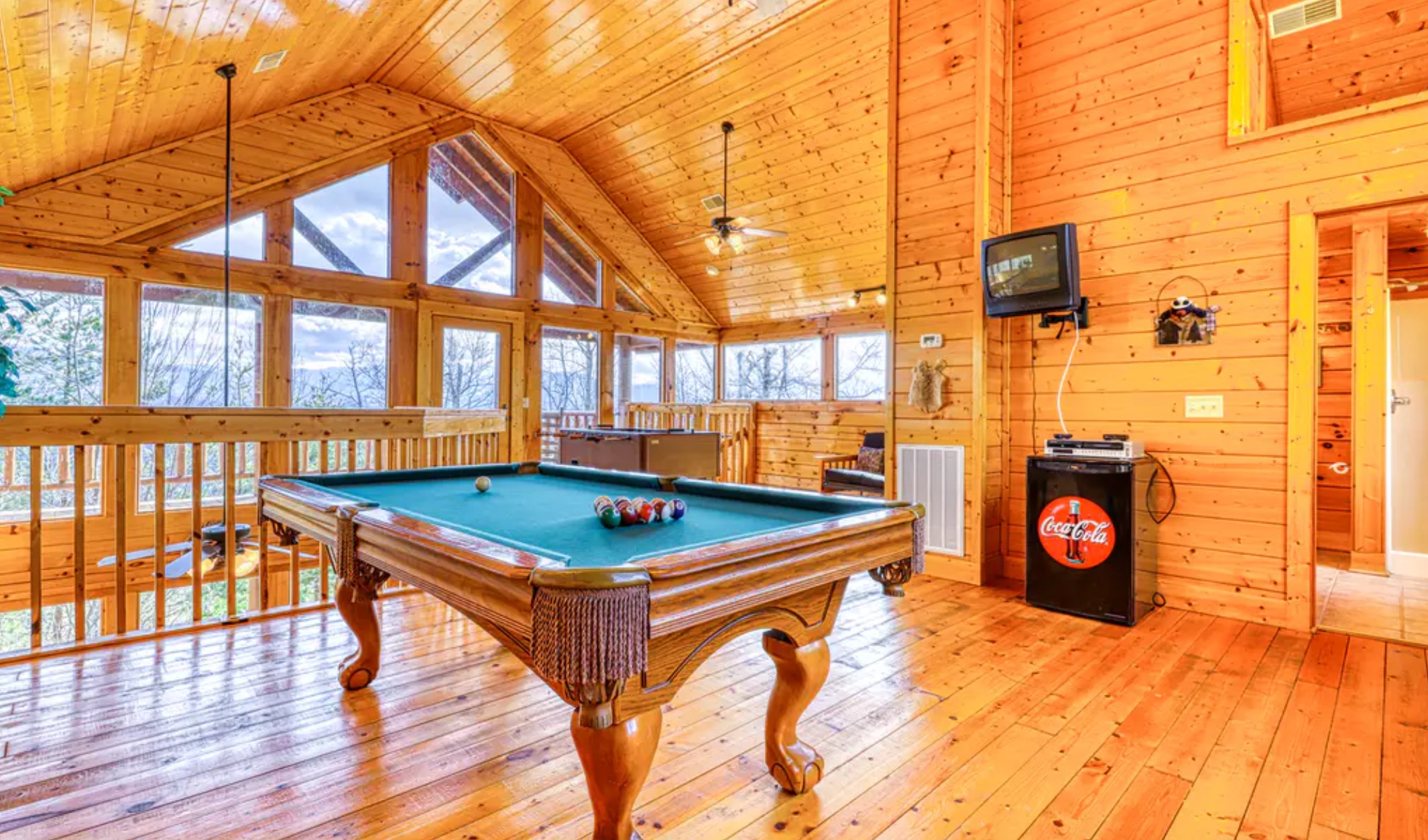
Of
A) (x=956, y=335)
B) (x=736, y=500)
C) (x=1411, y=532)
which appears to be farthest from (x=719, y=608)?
(x=1411, y=532)

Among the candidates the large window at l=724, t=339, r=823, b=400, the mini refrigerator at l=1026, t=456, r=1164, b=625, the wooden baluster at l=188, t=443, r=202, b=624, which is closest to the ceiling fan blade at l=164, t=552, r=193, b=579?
the wooden baluster at l=188, t=443, r=202, b=624

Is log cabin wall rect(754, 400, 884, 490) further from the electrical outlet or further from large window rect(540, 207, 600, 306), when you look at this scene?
the electrical outlet

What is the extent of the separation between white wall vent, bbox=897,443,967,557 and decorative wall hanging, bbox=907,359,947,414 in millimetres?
263

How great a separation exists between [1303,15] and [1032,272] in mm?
1969

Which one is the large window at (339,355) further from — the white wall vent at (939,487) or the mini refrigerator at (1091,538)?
the mini refrigerator at (1091,538)

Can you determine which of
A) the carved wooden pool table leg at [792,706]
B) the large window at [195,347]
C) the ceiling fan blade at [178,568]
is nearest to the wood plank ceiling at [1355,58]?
the carved wooden pool table leg at [792,706]

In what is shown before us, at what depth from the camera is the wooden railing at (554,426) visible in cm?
805

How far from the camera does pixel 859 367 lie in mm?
8078

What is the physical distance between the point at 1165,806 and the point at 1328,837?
13.2 inches

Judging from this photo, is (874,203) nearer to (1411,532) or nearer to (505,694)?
(1411,532)

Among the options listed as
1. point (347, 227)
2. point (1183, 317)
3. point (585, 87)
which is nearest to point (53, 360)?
point (347, 227)

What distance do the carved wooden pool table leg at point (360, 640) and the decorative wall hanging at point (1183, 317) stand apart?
3946 mm

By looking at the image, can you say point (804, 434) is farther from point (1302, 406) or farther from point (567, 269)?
point (1302, 406)

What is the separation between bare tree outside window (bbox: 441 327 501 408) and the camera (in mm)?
7246
